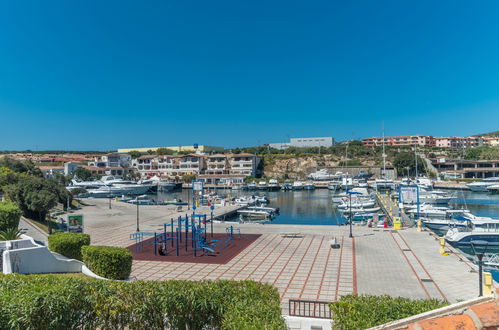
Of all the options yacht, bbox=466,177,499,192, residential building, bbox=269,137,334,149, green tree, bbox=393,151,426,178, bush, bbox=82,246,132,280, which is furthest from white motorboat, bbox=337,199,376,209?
residential building, bbox=269,137,334,149

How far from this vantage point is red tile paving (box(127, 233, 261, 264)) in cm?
2019

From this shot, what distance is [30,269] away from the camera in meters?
14.9

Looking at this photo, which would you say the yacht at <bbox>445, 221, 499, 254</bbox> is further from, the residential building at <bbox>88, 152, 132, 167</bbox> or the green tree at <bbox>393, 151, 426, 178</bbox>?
the residential building at <bbox>88, 152, 132, 167</bbox>

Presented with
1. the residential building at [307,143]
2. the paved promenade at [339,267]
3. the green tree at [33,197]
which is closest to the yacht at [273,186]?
the residential building at [307,143]

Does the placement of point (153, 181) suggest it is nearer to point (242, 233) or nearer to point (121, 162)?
point (121, 162)

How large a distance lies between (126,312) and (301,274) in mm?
10144

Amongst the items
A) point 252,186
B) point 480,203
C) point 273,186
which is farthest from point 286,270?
point 252,186

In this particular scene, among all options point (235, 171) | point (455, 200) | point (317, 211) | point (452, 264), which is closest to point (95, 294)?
point (452, 264)

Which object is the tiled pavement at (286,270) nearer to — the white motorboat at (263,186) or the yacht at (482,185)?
the yacht at (482,185)

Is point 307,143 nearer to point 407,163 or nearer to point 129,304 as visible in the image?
point 407,163

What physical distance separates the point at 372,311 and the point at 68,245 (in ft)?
48.3

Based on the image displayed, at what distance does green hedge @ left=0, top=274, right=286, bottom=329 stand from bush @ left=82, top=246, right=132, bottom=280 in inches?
245

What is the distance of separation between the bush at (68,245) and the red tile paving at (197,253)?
12.4ft

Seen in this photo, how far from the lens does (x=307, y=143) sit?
144 metres
